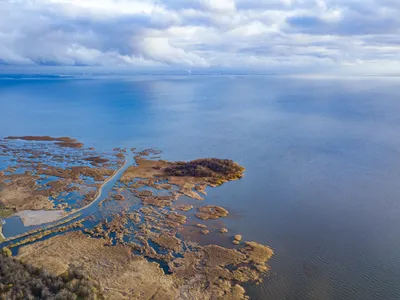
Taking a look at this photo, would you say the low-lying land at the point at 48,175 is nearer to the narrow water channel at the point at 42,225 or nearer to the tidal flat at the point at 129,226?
the tidal flat at the point at 129,226

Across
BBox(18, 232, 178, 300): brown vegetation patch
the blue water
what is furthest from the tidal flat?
the blue water

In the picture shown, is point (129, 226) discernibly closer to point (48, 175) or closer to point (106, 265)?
point (106, 265)

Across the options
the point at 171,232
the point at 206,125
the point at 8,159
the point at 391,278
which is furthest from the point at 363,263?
the point at 206,125

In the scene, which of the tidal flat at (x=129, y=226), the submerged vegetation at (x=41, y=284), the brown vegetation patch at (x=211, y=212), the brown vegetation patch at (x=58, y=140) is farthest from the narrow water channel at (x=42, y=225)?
the brown vegetation patch at (x=58, y=140)

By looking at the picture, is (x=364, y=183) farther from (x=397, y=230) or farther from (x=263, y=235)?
(x=263, y=235)

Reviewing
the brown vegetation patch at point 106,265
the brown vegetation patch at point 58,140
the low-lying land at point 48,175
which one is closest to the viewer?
the brown vegetation patch at point 106,265

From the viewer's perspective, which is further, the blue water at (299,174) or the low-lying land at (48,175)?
the low-lying land at (48,175)
